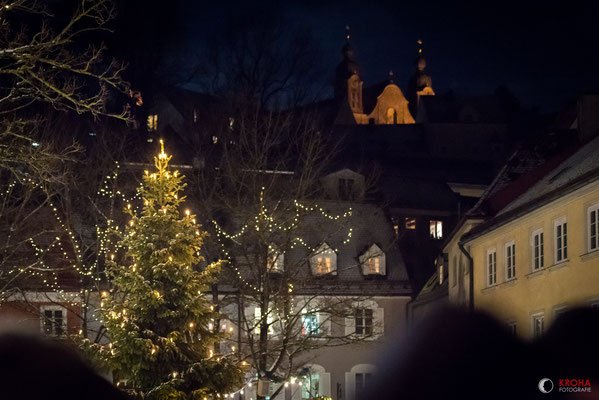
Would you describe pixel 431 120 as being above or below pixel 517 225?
above

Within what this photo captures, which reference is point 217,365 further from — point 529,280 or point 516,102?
point 516,102

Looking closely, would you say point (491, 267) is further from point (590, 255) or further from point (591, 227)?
point (590, 255)

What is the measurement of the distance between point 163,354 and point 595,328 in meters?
19.3

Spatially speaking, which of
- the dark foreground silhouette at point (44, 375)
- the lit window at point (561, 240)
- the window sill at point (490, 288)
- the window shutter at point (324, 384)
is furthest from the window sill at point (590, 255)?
the window shutter at point (324, 384)

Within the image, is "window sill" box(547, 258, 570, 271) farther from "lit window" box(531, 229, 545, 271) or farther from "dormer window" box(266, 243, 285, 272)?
"dormer window" box(266, 243, 285, 272)

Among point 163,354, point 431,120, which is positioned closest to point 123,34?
point 163,354

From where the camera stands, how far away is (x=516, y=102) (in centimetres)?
11894

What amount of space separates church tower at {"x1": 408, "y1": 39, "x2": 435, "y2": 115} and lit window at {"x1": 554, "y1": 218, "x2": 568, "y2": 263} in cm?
11752

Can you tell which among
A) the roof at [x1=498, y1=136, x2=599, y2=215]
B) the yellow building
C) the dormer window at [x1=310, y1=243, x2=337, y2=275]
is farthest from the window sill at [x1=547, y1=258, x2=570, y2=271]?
the dormer window at [x1=310, y1=243, x2=337, y2=275]

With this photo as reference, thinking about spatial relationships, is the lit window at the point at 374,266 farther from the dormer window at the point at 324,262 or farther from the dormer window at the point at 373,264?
the dormer window at the point at 324,262

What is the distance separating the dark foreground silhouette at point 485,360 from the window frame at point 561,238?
22.3 meters

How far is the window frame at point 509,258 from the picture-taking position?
29656mm

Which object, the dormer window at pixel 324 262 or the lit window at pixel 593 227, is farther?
the dormer window at pixel 324 262

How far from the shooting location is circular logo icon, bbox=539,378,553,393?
10.1 ft
